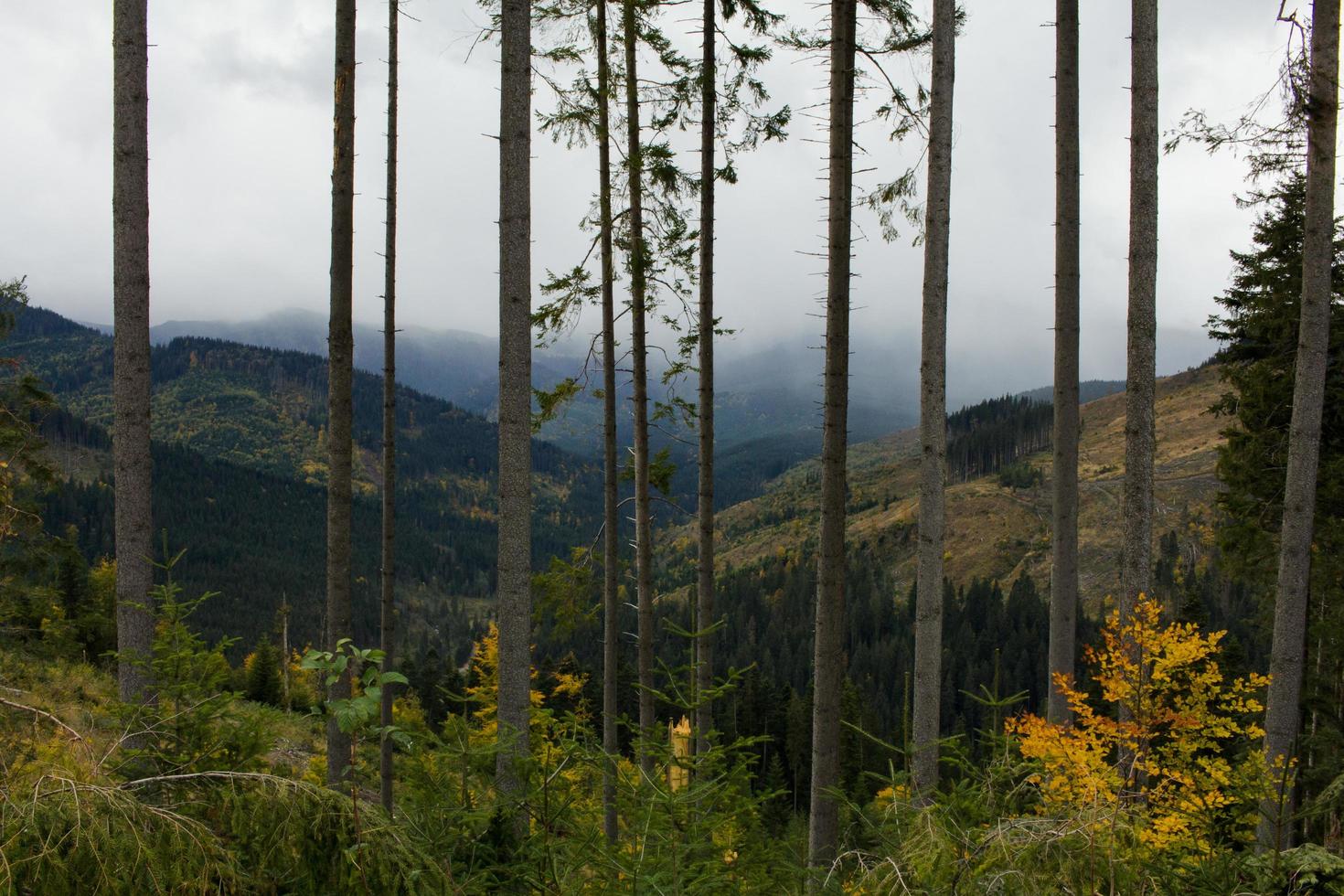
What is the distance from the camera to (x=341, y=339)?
25.2 ft

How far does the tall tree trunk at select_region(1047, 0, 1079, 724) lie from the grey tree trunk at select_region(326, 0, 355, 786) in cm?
759

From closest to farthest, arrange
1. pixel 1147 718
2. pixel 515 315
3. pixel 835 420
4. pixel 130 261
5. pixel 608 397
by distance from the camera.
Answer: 1. pixel 130 261
2. pixel 515 315
3. pixel 835 420
4. pixel 1147 718
5. pixel 608 397

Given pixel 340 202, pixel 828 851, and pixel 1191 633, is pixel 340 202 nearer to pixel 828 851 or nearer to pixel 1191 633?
pixel 828 851

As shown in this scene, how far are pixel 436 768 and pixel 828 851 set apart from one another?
3960 millimetres

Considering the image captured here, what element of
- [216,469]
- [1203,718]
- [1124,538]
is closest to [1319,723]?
[1203,718]

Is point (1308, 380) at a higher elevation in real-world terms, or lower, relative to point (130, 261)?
lower

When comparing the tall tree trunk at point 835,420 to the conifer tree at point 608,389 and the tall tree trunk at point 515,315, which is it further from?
the conifer tree at point 608,389

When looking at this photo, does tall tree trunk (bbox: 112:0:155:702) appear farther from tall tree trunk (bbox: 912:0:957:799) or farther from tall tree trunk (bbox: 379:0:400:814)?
tall tree trunk (bbox: 912:0:957:799)

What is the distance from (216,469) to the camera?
13975 cm

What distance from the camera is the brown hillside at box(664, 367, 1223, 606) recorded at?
3807 inches

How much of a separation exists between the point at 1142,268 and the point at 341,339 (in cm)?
826

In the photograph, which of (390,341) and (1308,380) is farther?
(390,341)

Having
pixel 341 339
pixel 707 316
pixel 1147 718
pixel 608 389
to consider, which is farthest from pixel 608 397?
pixel 1147 718

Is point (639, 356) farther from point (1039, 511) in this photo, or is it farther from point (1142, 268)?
point (1039, 511)
